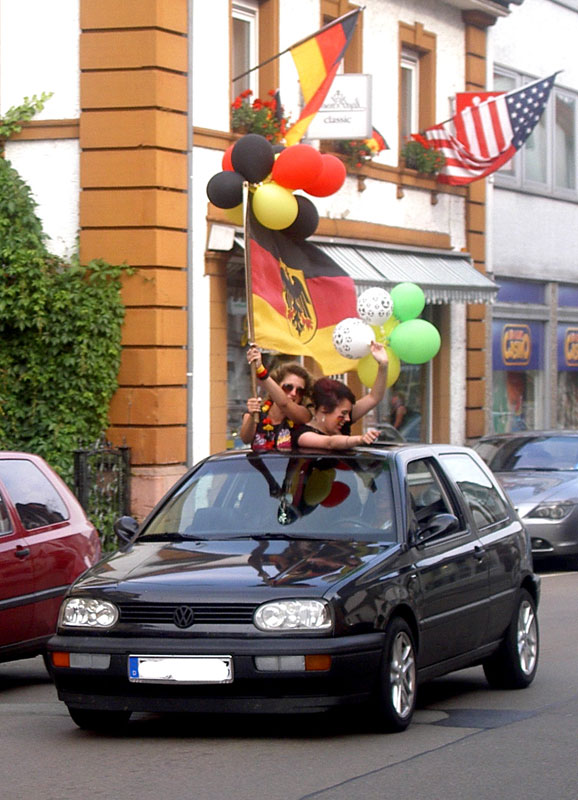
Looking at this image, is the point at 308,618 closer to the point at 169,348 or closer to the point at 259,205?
the point at 259,205

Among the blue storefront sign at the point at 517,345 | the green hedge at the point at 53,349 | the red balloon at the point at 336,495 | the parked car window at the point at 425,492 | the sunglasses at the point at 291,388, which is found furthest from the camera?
the blue storefront sign at the point at 517,345

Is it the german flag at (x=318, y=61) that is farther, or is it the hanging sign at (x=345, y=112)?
the hanging sign at (x=345, y=112)

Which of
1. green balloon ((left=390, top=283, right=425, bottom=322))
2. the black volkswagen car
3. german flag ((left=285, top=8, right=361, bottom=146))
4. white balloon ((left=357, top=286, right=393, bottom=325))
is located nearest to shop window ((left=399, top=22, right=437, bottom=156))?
german flag ((left=285, top=8, right=361, bottom=146))

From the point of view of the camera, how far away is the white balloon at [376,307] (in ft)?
39.2

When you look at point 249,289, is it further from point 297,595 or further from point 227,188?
point 297,595

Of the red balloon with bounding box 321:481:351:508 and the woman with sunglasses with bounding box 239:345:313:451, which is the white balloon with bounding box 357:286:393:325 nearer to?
the woman with sunglasses with bounding box 239:345:313:451

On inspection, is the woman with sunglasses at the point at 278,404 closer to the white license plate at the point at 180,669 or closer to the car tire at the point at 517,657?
the car tire at the point at 517,657

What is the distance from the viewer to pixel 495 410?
86.9 ft

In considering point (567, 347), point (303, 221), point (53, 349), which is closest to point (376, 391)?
point (303, 221)

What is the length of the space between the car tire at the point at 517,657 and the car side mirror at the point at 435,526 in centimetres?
116

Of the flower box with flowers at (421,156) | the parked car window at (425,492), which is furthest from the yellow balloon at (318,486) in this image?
the flower box with flowers at (421,156)

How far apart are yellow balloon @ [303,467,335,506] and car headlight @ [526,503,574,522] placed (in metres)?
8.24

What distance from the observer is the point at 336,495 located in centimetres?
825

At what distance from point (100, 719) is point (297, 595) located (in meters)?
1.24
